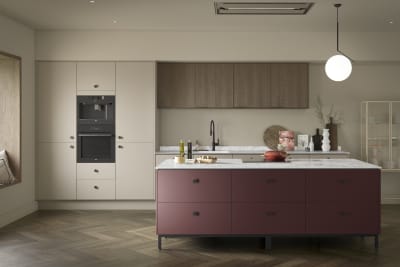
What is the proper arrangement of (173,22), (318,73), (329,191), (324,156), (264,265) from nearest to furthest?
(264,265) → (329,191) → (173,22) → (324,156) → (318,73)

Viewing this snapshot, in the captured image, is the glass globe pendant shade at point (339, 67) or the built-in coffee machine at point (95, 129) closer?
the glass globe pendant shade at point (339, 67)

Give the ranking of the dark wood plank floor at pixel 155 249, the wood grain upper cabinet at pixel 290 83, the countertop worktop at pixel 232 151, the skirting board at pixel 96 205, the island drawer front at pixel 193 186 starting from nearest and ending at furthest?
the dark wood plank floor at pixel 155 249 → the island drawer front at pixel 193 186 → the countertop worktop at pixel 232 151 → the skirting board at pixel 96 205 → the wood grain upper cabinet at pixel 290 83

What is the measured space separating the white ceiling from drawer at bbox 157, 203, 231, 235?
2156 millimetres

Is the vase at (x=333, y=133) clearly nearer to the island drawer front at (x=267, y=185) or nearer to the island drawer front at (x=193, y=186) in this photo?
the island drawer front at (x=267, y=185)

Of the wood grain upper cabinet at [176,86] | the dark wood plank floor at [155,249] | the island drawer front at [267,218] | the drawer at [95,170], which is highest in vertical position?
the wood grain upper cabinet at [176,86]

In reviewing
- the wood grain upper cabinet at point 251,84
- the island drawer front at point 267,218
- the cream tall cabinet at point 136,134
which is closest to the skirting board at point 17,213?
the cream tall cabinet at point 136,134

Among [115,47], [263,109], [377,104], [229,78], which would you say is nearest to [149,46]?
[115,47]

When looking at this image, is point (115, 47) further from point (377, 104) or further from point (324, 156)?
point (377, 104)

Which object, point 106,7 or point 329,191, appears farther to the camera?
point 106,7

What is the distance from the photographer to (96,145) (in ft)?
23.4

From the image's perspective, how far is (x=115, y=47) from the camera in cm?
708

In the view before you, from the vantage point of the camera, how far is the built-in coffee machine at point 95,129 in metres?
7.10

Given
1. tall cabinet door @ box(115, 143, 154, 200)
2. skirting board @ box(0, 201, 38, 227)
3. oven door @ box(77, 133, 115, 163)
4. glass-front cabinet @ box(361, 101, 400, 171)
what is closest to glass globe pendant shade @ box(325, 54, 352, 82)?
glass-front cabinet @ box(361, 101, 400, 171)

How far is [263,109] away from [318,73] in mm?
964
